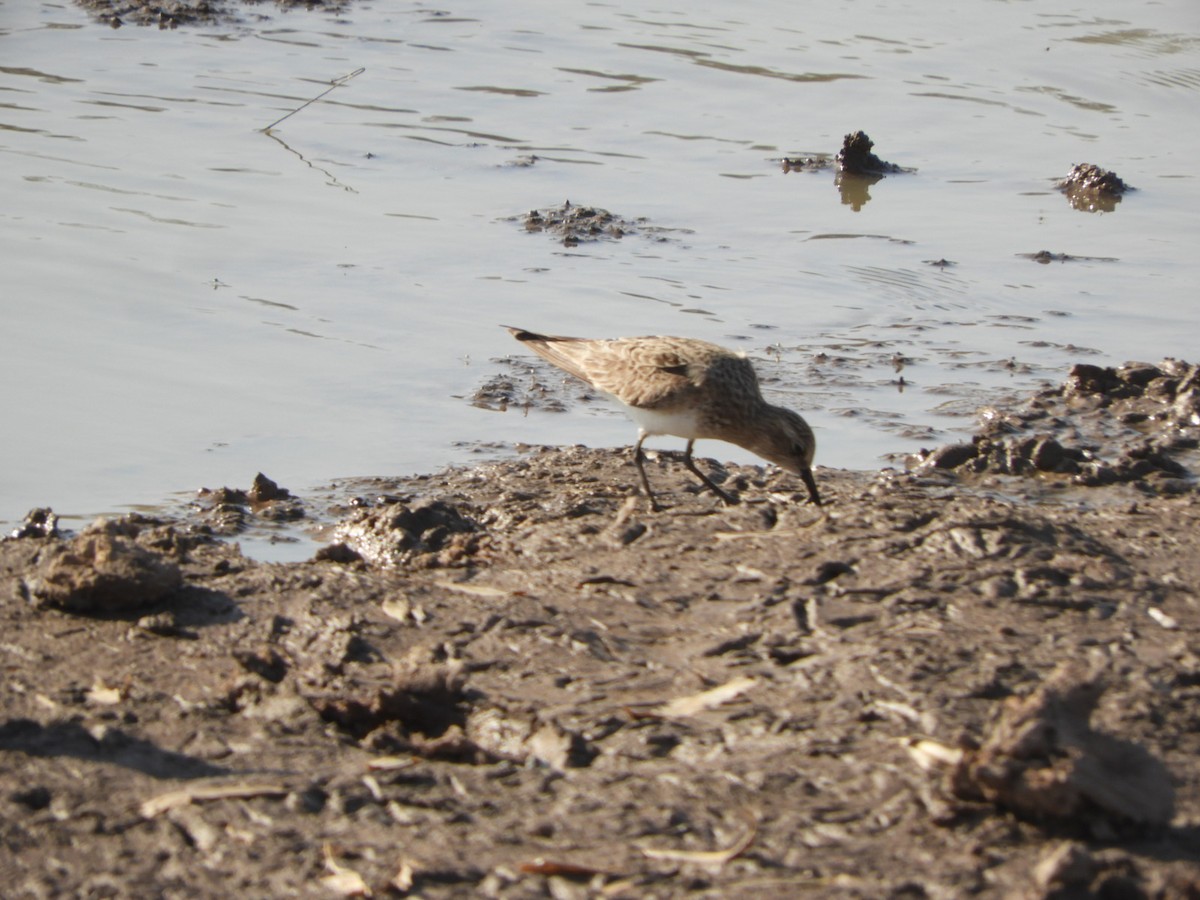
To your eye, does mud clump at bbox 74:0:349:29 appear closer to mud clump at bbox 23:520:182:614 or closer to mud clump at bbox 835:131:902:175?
mud clump at bbox 835:131:902:175

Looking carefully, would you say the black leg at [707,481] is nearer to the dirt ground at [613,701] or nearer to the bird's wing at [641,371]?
the dirt ground at [613,701]

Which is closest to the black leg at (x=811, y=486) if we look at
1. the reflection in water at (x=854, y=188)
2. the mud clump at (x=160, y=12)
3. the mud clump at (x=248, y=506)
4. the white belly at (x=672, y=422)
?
the white belly at (x=672, y=422)

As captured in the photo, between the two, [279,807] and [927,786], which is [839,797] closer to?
[927,786]

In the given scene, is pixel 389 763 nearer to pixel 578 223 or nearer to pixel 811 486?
pixel 811 486

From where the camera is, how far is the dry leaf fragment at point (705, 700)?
477 cm

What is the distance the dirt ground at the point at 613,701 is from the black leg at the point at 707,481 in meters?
0.10

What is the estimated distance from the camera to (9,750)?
454 cm

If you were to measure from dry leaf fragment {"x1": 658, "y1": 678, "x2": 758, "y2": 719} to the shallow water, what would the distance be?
10.1 feet

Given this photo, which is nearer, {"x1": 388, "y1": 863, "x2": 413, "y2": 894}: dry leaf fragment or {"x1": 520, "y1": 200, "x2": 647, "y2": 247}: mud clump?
{"x1": 388, "y1": 863, "x2": 413, "y2": 894}: dry leaf fragment

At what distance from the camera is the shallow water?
8.25 metres

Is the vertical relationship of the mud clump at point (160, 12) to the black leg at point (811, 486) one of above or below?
above

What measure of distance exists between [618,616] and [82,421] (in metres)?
3.70

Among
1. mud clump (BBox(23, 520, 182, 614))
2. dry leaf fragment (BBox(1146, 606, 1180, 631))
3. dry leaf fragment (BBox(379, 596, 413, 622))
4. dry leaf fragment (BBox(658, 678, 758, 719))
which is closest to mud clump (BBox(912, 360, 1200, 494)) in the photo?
dry leaf fragment (BBox(1146, 606, 1180, 631))

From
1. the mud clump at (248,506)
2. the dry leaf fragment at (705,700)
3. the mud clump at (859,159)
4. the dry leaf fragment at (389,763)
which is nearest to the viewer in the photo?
the dry leaf fragment at (389,763)
